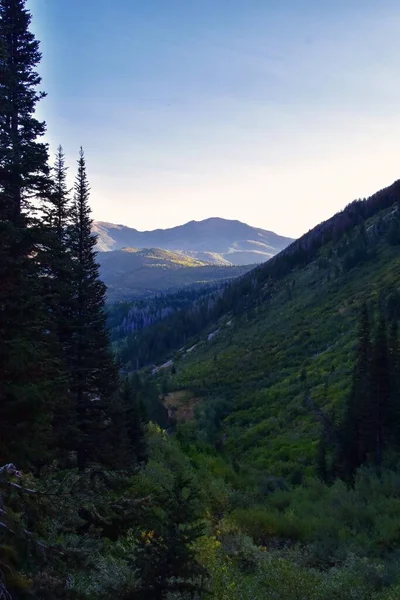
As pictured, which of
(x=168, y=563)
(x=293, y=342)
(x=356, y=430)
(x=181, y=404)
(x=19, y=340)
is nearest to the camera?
(x=168, y=563)

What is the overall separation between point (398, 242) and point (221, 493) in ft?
193

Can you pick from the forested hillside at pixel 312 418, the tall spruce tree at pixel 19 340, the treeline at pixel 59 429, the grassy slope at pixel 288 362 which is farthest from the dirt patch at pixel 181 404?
the tall spruce tree at pixel 19 340

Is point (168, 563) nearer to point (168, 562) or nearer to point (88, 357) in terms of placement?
point (168, 562)

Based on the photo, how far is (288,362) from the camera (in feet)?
173

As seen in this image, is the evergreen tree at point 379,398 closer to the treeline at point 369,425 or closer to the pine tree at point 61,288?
the treeline at point 369,425

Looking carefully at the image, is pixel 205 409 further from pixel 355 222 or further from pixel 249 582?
pixel 355 222

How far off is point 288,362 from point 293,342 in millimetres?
5479

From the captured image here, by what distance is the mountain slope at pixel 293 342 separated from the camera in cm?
3484

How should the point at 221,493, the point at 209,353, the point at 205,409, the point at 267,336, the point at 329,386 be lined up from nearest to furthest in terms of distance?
1. the point at 221,493
2. the point at 329,386
3. the point at 205,409
4. the point at 267,336
5. the point at 209,353

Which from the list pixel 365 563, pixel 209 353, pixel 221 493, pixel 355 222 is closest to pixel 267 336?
pixel 209 353

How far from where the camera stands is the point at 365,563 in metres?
11.0

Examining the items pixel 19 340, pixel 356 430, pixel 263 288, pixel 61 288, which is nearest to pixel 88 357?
pixel 61 288

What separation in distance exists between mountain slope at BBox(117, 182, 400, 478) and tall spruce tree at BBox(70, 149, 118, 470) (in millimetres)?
13055

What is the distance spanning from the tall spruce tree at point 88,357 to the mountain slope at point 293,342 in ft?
42.8
